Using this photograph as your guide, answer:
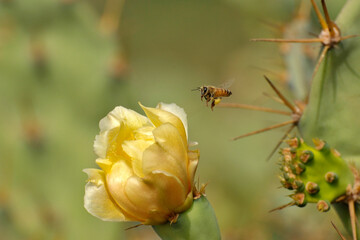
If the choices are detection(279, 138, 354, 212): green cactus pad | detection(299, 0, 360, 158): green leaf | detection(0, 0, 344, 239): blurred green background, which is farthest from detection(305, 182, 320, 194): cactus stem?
detection(0, 0, 344, 239): blurred green background

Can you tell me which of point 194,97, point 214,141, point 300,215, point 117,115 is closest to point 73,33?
point 300,215

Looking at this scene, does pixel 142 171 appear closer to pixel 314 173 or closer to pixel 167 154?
pixel 167 154

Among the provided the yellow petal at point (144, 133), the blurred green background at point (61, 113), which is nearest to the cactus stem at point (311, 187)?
the yellow petal at point (144, 133)

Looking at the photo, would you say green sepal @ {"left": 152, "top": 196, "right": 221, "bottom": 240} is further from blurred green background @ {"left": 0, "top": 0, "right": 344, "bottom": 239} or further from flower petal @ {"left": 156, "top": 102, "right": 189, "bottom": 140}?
blurred green background @ {"left": 0, "top": 0, "right": 344, "bottom": 239}

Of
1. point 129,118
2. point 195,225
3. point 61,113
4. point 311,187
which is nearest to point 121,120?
point 129,118

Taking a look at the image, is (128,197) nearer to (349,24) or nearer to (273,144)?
(349,24)

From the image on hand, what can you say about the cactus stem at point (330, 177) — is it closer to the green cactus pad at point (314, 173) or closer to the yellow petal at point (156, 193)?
the green cactus pad at point (314, 173)
